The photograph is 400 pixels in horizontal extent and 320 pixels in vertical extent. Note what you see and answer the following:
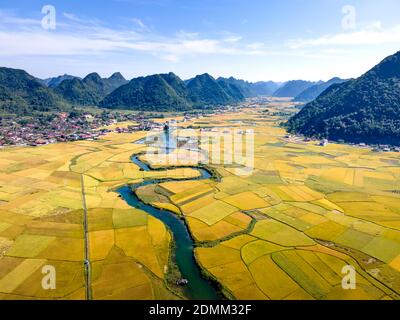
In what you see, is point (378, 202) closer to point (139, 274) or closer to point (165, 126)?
point (139, 274)

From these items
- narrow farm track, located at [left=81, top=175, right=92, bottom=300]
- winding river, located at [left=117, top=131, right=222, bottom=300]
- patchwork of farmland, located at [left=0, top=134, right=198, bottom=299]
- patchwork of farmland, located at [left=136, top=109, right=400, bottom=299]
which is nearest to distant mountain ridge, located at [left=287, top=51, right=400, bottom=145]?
patchwork of farmland, located at [left=136, top=109, right=400, bottom=299]

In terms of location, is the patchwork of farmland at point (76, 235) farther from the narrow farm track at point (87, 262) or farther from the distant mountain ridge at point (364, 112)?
the distant mountain ridge at point (364, 112)

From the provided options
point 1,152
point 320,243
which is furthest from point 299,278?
Answer: point 1,152

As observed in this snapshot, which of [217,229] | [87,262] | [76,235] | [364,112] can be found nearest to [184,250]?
[217,229]

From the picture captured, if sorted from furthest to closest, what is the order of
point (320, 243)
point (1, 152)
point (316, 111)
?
point (316, 111) → point (1, 152) → point (320, 243)

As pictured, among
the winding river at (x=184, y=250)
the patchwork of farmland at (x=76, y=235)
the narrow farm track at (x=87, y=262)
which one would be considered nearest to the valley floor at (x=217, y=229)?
the patchwork of farmland at (x=76, y=235)
